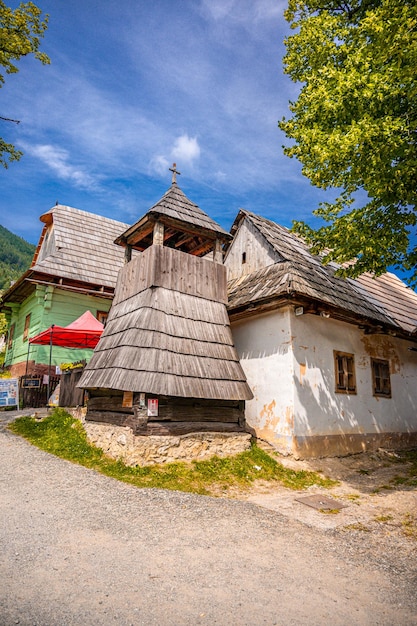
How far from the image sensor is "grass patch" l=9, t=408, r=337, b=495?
7.34 m

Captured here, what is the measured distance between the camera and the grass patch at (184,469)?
7336 millimetres

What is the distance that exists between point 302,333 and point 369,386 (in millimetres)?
3616

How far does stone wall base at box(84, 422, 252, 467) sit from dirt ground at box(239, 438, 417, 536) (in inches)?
48.6

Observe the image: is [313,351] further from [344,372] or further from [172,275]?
[172,275]

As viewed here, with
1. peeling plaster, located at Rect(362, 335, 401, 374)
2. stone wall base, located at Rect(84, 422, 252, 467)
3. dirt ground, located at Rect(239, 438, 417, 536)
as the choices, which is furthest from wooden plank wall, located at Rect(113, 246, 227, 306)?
peeling plaster, located at Rect(362, 335, 401, 374)

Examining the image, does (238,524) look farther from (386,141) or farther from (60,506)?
(386,141)

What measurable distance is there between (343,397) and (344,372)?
76 centimetres

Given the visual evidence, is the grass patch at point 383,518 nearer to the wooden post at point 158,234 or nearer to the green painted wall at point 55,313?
the wooden post at point 158,234

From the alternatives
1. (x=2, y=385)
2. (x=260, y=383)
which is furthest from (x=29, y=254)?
(x=260, y=383)

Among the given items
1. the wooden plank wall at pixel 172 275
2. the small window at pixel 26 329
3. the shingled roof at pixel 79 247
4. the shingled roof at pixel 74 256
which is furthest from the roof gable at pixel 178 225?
the small window at pixel 26 329

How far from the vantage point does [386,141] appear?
7062 millimetres

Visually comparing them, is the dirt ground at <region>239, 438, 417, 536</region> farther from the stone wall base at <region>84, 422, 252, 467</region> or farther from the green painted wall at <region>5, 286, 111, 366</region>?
the green painted wall at <region>5, 286, 111, 366</region>

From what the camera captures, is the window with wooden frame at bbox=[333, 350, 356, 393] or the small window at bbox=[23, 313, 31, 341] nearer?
the window with wooden frame at bbox=[333, 350, 356, 393]

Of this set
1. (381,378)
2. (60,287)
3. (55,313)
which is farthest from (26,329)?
(381,378)
